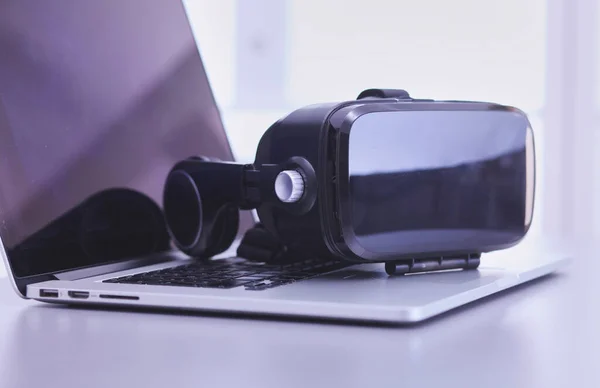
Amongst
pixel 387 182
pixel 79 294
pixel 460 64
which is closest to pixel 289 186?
pixel 387 182

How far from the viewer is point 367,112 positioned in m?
0.73

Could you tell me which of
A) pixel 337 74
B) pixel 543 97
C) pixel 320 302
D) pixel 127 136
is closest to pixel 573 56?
pixel 543 97

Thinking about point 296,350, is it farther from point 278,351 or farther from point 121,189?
point 121,189

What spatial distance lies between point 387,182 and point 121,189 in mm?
358

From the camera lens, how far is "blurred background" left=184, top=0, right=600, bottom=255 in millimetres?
3564

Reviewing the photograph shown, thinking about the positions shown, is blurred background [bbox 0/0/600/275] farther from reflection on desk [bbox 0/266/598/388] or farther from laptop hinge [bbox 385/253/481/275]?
reflection on desk [bbox 0/266/598/388]

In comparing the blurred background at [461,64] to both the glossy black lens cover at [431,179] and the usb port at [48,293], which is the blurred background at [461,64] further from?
the usb port at [48,293]

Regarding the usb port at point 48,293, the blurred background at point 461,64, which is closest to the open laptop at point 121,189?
the usb port at point 48,293

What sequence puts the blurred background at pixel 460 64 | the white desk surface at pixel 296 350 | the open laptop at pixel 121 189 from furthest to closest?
the blurred background at pixel 460 64 → the open laptop at pixel 121 189 → the white desk surface at pixel 296 350

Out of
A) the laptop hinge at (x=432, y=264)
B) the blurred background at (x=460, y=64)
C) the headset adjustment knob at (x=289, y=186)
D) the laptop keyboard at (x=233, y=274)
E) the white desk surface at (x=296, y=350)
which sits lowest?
the white desk surface at (x=296, y=350)

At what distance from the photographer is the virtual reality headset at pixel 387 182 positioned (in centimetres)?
73

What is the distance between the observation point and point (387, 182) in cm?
74

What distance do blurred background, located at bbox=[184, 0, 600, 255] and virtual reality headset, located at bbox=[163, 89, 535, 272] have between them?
273cm

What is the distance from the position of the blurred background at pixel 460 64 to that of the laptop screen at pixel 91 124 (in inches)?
98.2
